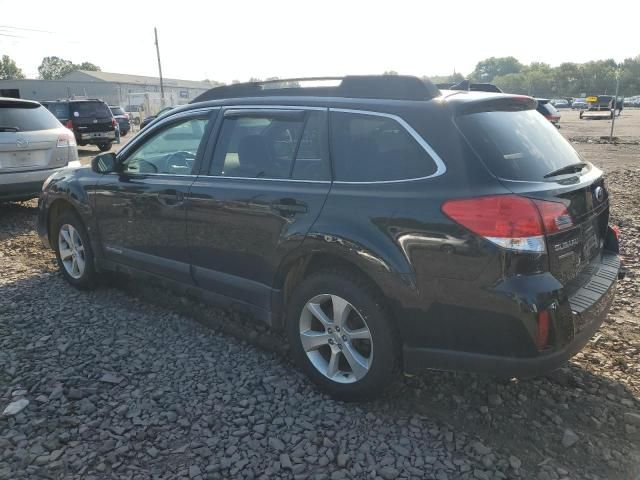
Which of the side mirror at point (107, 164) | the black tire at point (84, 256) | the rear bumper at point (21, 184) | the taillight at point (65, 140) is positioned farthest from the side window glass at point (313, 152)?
the taillight at point (65, 140)

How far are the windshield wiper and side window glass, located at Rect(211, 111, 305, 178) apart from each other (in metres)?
1.46

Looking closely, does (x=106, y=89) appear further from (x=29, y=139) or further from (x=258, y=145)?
(x=258, y=145)

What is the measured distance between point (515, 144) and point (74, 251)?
4.05 meters

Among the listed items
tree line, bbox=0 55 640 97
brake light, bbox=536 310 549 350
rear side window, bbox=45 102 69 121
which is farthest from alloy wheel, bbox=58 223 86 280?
tree line, bbox=0 55 640 97

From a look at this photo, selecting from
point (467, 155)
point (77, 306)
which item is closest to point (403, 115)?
point (467, 155)

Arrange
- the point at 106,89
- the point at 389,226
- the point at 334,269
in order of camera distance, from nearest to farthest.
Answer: the point at 389,226 < the point at 334,269 < the point at 106,89

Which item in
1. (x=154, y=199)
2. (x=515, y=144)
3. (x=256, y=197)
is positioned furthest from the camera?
(x=154, y=199)

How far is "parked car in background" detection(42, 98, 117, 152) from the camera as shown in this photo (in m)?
18.3

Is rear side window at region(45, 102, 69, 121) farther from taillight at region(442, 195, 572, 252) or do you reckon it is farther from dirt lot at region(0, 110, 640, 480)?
taillight at region(442, 195, 572, 252)

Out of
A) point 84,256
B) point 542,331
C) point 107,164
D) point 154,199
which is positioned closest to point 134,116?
point 84,256

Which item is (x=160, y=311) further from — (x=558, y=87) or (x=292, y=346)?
(x=558, y=87)

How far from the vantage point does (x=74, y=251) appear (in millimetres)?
5004

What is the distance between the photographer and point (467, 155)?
8.54 ft

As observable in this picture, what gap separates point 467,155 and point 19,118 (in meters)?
7.07
